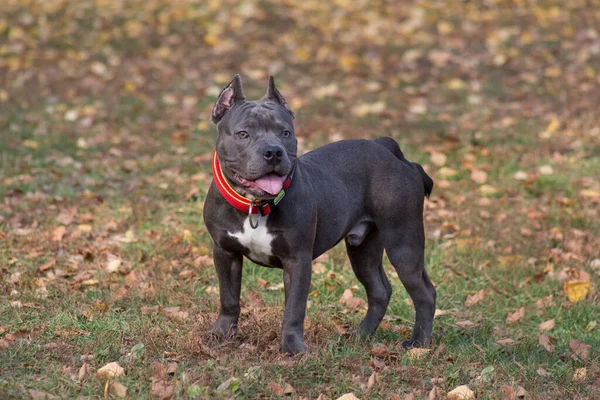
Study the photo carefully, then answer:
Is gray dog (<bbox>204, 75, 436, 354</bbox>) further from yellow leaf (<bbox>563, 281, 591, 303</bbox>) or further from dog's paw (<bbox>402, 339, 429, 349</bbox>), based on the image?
yellow leaf (<bbox>563, 281, 591, 303</bbox>)

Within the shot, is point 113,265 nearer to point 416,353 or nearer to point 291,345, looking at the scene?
point 291,345

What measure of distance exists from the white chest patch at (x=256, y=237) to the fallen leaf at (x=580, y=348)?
6.88 feet

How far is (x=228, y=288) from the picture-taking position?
4984 mm

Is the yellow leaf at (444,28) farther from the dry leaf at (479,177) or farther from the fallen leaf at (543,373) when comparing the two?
the fallen leaf at (543,373)

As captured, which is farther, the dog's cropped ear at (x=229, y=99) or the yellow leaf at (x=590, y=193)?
the yellow leaf at (x=590, y=193)

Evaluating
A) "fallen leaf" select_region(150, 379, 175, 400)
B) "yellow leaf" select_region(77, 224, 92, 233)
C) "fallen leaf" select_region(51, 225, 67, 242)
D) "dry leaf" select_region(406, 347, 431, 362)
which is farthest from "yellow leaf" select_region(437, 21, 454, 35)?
"fallen leaf" select_region(150, 379, 175, 400)

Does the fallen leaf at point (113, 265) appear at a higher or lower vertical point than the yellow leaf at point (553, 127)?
lower

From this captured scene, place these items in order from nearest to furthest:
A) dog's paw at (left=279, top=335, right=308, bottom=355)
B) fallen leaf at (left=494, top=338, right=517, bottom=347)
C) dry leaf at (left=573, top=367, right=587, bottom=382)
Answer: dog's paw at (left=279, top=335, right=308, bottom=355) → dry leaf at (left=573, top=367, right=587, bottom=382) → fallen leaf at (left=494, top=338, right=517, bottom=347)

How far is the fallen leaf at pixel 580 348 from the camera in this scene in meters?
5.27

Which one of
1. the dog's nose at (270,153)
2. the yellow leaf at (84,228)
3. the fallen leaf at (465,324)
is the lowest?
the yellow leaf at (84,228)

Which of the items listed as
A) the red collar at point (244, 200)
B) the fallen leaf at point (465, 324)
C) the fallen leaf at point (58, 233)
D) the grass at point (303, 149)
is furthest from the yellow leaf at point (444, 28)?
the red collar at point (244, 200)

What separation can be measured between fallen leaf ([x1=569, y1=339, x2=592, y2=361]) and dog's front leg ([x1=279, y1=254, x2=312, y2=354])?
5.92ft

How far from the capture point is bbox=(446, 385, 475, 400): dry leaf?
443 cm

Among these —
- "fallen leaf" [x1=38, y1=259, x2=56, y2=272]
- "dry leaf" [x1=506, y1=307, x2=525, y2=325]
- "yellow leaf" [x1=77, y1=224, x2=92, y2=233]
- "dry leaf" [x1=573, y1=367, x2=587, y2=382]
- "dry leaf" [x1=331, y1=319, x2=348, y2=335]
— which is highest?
"dry leaf" [x1=573, y1=367, x2=587, y2=382]
